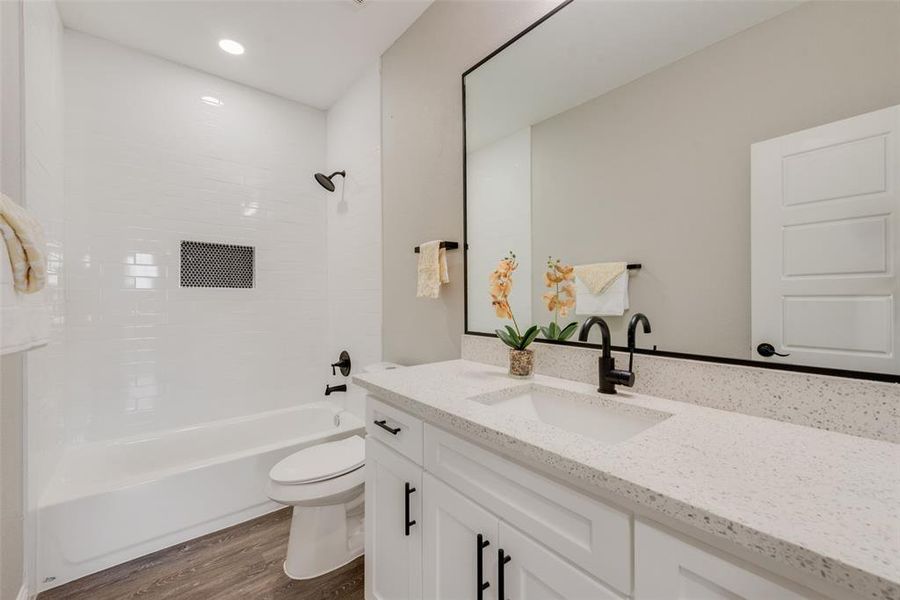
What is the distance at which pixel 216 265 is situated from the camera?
8.20 ft

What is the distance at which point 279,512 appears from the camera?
2.10 m

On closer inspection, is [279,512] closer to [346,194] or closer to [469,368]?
[469,368]

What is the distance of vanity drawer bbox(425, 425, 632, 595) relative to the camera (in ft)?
1.97

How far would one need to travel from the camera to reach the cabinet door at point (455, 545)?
0.83 meters

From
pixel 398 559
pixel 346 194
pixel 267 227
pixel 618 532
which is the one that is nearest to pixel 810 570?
pixel 618 532

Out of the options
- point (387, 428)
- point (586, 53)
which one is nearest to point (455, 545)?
point (387, 428)

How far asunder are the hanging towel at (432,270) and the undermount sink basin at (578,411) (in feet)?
2.41

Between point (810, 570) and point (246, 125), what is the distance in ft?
10.7

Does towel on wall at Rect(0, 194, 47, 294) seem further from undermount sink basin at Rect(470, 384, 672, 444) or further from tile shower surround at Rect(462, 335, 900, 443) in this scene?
tile shower surround at Rect(462, 335, 900, 443)

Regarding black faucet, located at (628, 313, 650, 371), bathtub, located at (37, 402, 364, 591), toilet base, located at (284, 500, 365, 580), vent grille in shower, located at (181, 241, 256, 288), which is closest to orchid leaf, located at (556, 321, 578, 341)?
black faucet, located at (628, 313, 650, 371)

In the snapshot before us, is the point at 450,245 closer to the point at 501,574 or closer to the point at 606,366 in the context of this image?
the point at 606,366

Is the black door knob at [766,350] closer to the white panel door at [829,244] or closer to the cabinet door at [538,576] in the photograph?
the white panel door at [829,244]

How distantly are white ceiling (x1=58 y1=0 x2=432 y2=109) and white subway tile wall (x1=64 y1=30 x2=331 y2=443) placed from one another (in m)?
0.16

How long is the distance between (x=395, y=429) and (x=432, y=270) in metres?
0.85
